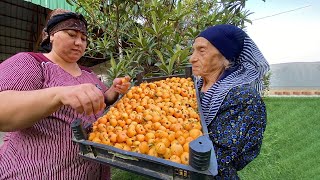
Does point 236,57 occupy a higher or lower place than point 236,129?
higher

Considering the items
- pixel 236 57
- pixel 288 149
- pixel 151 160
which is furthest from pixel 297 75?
pixel 151 160

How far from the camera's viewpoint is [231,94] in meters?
1.38

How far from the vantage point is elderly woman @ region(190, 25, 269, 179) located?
128 centimetres

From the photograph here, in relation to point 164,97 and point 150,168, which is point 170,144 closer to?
point 150,168

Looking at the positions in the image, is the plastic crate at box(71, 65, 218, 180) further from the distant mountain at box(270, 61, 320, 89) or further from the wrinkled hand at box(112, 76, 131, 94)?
the distant mountain at box(270, 61, 320, 89)

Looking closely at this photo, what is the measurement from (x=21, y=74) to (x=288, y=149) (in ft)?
17.4

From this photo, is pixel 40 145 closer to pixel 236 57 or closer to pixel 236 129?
pixel 236 129

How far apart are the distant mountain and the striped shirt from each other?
41.4 ft

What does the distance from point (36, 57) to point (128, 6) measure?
1.71 meters

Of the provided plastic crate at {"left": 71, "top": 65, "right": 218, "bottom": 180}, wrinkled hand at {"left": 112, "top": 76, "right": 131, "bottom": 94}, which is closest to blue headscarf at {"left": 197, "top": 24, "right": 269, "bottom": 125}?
plastic crate at {"left": 71, "top": 65, "right": 218, "bottom": 180}

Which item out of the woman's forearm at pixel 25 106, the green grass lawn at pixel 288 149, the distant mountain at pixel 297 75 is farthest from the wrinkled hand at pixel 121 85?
the distant mountain at pixel 297 75

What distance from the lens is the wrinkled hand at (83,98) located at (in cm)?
83

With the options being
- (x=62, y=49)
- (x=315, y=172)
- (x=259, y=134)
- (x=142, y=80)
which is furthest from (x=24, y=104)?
(x=315, y=172)

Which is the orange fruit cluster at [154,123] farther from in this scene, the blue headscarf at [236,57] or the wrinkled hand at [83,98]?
the wrinkled hand at [83,98]
